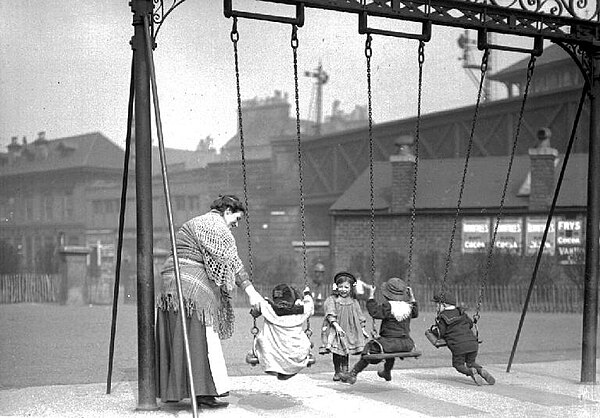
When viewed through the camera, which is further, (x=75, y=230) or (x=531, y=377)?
(x=75, y=230)

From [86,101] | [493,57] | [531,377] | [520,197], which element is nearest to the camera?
[531,377]

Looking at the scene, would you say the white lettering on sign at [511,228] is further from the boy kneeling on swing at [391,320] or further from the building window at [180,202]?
the boy kneeling on swing at [391,320]

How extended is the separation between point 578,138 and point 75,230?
22550 millimetres

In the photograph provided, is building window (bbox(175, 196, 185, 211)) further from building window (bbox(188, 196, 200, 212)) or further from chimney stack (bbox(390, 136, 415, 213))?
chimney stack (bbox(390, 136, 415, 213))

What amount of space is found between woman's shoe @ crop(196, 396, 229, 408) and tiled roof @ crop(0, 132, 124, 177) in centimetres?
3488

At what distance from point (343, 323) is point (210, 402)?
1878 millimetres

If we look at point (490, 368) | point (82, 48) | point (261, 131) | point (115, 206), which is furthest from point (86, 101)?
point (490, 368)

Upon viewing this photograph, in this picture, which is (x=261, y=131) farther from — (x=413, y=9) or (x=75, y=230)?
(x=413, y=9)

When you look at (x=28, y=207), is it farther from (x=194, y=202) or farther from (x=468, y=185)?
(x=468, y=185)

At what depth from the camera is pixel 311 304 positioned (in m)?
7.46

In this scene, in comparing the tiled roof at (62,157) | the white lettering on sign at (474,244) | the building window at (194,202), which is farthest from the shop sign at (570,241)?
the tiled roof at (62,157)

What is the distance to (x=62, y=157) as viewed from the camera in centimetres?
4144

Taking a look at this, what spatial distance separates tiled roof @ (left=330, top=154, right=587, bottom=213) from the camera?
89.2 feet

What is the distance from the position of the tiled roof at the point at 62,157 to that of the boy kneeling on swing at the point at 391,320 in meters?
34.1
